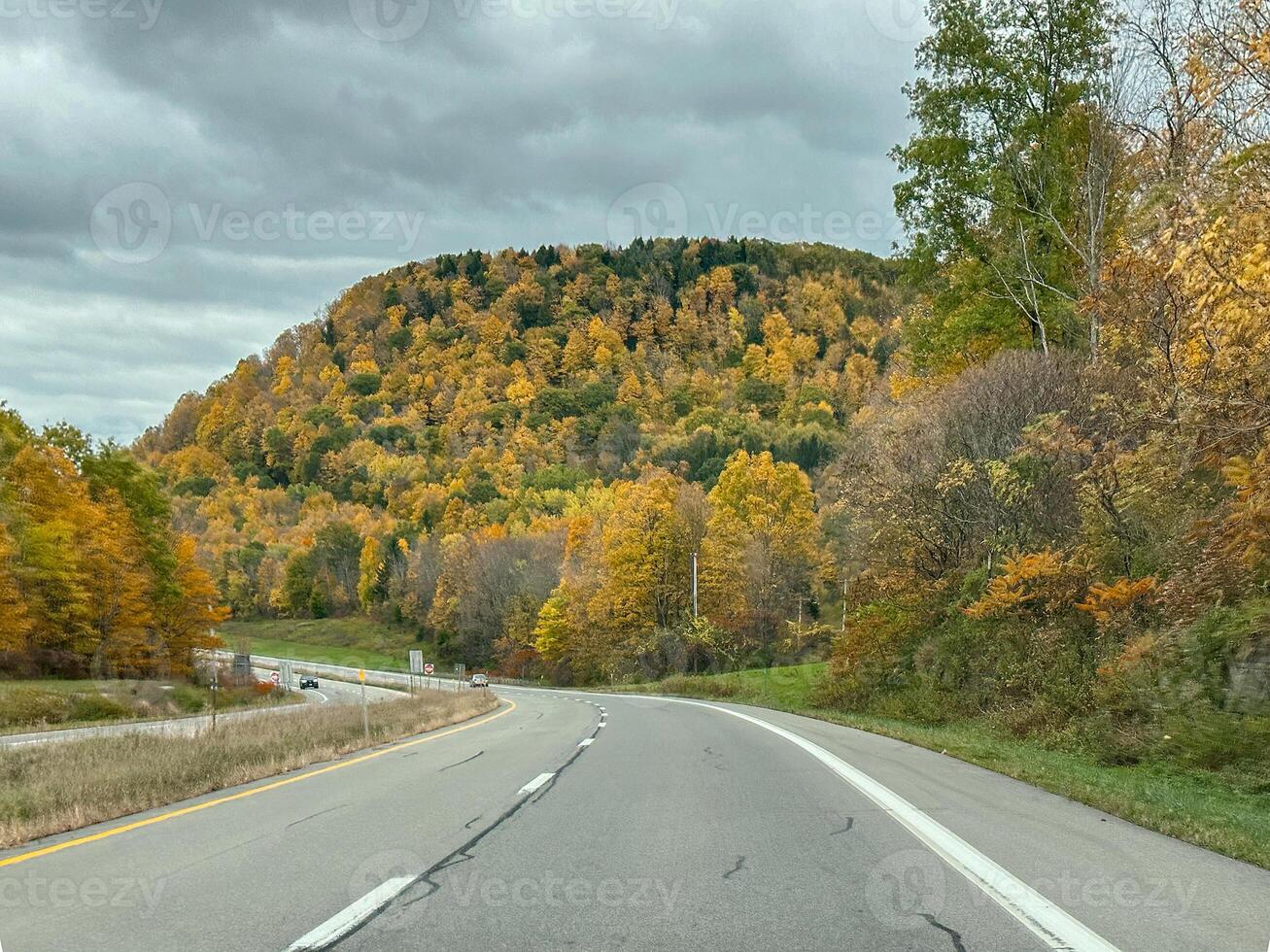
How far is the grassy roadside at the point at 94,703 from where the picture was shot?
3488cm

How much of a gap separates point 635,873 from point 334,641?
141419mm

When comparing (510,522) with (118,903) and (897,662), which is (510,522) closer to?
(897,662)

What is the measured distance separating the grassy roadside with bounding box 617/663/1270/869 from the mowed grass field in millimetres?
96413

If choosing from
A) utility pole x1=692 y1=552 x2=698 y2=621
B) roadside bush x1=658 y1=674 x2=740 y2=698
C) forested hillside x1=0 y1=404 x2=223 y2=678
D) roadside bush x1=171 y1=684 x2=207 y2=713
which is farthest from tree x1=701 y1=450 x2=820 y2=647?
forested hillside x1=0 y1=404 x2=223 y2=678

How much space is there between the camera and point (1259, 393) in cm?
1107

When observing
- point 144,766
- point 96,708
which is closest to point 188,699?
point 96,708

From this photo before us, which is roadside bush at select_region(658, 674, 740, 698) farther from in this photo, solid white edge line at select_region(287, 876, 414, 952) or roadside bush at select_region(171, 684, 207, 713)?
solid white edge line at select_region(287, 876, 414, 952)

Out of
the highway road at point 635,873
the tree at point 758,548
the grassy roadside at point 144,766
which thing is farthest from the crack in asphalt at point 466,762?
the tree at point 758,548

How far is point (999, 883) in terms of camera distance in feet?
20.7

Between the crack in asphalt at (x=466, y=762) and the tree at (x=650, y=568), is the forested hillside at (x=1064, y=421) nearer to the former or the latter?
the tree at (x=650, y=568)

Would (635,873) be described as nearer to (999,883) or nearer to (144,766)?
(999,883)

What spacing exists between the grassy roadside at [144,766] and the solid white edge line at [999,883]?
26.6ft

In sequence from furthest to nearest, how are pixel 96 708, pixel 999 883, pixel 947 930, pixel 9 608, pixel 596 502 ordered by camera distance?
1. pixel 596 502
2. pixel 9 608
3. pixel 96 708
4. pixel 999 883
5. pixel 947 930

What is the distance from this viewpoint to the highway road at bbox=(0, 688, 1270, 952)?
527 cm
